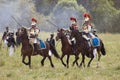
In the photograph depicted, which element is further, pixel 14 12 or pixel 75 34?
pixel 14 12

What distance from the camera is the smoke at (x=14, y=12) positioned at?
52806mm

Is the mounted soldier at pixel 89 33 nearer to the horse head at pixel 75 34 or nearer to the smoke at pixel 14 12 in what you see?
the horse head at pixel 75 34

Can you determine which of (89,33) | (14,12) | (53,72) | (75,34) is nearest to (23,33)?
(75,34)

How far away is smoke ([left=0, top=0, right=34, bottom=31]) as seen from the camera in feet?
173

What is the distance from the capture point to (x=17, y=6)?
58312 millimetres

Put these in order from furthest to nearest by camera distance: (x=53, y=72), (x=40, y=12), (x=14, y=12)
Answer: (x=40, y=12) → (x=14, y=12) → (x=53, y=72)

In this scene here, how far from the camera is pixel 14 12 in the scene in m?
55.3

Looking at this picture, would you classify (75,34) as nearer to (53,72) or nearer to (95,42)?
(95,42)

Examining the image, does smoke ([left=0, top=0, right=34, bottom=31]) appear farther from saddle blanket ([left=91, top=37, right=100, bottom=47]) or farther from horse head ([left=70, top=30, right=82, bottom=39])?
horse head ([left=70, top=30, right=82, bottom=39])

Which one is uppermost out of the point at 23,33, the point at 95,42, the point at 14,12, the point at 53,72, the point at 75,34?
the point at 14,12

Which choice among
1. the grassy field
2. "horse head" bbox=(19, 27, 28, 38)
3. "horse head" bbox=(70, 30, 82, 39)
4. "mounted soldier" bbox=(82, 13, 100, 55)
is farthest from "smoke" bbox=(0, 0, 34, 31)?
"horse head" bbox=(70, 30, 82, 39)

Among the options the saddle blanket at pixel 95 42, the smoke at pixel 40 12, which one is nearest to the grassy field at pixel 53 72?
the saddle blanket at pixel 95 42

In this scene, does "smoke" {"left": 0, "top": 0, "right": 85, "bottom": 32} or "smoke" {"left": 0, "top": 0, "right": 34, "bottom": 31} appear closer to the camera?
"smoke" {"left": 0, "top": 0, "right": 85, "bottom": 32}

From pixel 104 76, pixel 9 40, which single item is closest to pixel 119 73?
pixel 104 76
